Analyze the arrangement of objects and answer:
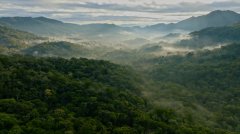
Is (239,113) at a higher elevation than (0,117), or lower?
lower

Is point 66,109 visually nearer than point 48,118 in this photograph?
No

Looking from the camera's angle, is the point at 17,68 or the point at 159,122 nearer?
the point at 159,122

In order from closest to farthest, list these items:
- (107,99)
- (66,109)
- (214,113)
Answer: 1. (66,109)
2. (107,99)
3. (214,113)

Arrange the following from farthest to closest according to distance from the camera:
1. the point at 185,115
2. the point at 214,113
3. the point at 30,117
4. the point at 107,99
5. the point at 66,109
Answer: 1. the point at 214,113
2. the point at 185,115
3. the point at 107,99
4. the point at 66,109
5. the point at 30,117

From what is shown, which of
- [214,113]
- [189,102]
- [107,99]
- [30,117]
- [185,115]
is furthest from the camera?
[189,102]

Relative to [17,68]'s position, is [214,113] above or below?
below

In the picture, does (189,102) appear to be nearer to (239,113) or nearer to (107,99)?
(239,113)

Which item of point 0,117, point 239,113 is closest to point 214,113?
point 239,113

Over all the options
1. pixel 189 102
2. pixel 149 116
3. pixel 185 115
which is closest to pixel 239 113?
pixel 189 102

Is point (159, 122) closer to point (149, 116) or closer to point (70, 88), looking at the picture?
point (149, 116)
